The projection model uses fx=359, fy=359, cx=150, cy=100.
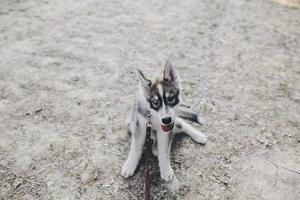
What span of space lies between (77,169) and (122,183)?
0.50 m

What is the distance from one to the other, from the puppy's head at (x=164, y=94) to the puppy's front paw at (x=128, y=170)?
616 mm

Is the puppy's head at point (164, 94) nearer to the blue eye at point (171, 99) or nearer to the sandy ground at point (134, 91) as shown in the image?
the blue eye at point (171, 99)

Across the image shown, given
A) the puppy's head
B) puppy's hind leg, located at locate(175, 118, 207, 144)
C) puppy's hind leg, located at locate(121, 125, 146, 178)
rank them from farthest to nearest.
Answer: puppy's hind leg, located at locate(175, 118, 207, 144) < puppy's hind leg, located at locate(121, 125, 146, 178) < the puppy's head

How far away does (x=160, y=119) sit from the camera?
2.90 m

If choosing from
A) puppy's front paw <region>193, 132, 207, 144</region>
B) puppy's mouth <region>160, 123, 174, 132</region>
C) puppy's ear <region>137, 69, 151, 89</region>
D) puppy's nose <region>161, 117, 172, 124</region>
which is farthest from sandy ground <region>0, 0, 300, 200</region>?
puppy's ear <region>137, 69, 151, 89</region>

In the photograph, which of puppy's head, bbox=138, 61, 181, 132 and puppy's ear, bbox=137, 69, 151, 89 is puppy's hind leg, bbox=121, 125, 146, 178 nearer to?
puppy's head, bbox=138, 61, 181, 132

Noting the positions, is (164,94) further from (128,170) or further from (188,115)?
(188,115)

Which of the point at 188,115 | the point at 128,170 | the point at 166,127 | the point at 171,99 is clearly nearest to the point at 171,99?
the point at 171,99

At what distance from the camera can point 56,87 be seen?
4.61 meters

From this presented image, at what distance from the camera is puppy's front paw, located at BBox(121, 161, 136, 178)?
3.40m

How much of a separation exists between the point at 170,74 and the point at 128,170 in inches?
40.9

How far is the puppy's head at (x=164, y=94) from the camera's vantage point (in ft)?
9.38

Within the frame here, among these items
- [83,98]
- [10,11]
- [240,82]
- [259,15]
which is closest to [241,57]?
[240,82]

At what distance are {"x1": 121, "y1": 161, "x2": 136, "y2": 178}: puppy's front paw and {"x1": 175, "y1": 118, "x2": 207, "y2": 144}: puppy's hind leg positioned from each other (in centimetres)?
65
